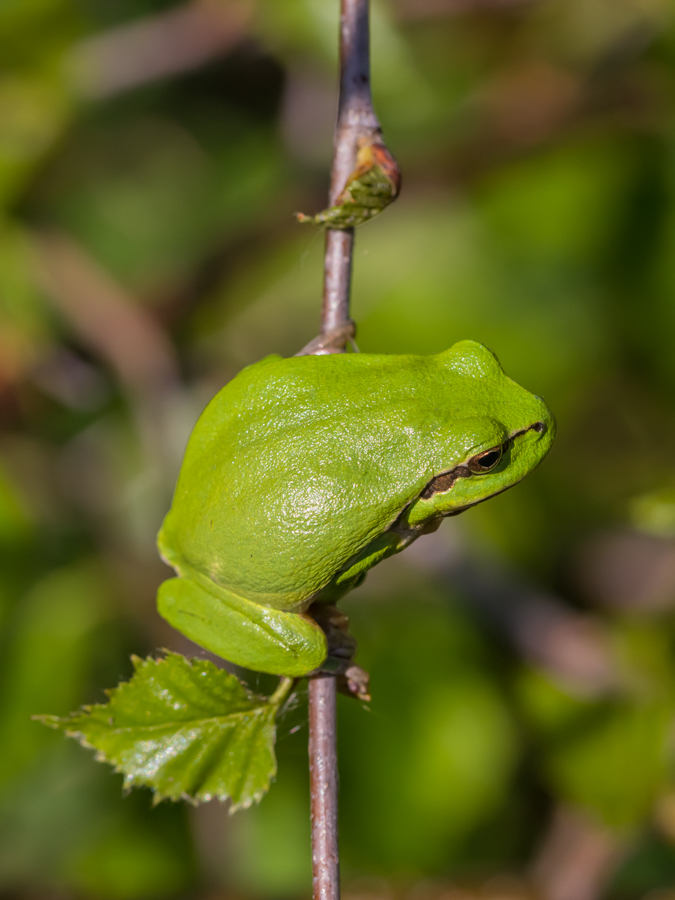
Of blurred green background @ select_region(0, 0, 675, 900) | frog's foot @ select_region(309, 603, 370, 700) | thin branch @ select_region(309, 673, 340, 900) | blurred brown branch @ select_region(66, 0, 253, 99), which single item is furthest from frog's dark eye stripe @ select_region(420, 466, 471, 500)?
blurred brown branch @ select_region(66, 0, 253, 99)

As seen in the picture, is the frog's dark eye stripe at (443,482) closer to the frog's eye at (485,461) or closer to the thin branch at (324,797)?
the frog's eye at (485,461)

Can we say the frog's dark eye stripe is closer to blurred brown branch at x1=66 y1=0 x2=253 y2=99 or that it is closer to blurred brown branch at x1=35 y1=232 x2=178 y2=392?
blurred brown branch at x1=35 y1=232 x2=178 y2=392

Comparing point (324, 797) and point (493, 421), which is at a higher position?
point (493, 421)

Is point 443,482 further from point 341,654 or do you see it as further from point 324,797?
point 324,797

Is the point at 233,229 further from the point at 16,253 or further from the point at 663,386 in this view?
the point at 663,386

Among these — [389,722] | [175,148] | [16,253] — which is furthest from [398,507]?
[175,148]

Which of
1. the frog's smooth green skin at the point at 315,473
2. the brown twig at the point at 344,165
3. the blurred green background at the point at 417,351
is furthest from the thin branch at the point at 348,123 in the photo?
the blurred green background at the point at 417,351

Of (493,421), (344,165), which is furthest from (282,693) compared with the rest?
(344,165)
